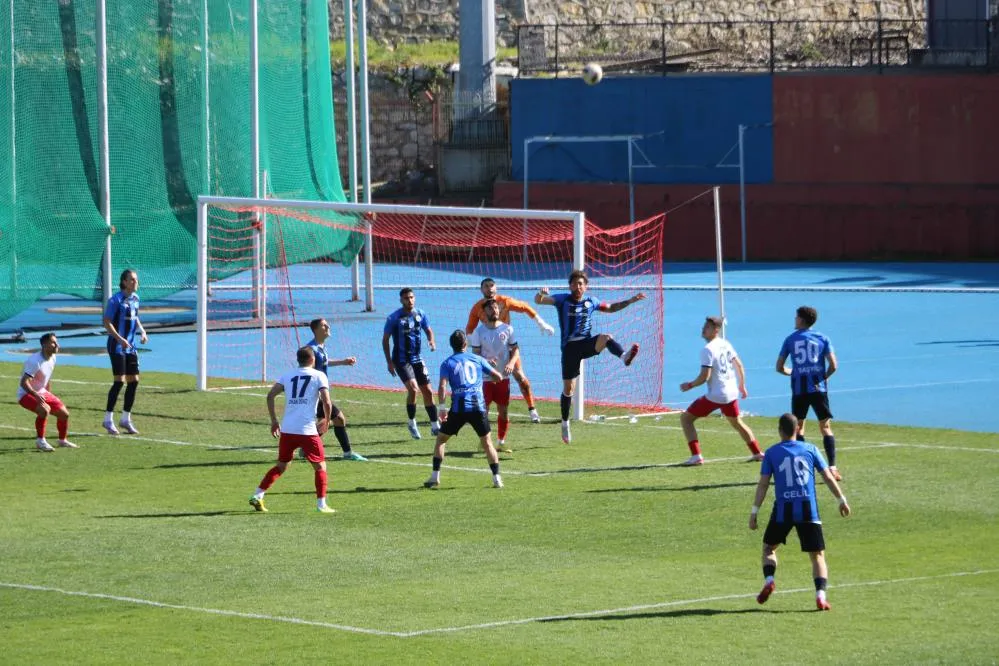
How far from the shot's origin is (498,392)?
20.5 metres

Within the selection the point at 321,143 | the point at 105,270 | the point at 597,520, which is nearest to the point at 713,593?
the point at 597,520

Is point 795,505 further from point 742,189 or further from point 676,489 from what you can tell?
point 742,189

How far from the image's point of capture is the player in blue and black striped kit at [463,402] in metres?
17.7

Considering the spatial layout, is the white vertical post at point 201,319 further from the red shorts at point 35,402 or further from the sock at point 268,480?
the sock at point 268,480

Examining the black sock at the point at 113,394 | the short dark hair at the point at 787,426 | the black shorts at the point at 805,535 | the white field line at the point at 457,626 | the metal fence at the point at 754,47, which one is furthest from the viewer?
the metal fence at the point at 754,47

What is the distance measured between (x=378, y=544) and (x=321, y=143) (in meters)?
26.2

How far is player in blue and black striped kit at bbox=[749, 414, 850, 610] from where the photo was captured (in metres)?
12.4

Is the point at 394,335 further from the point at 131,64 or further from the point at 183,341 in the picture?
the point at 131,64

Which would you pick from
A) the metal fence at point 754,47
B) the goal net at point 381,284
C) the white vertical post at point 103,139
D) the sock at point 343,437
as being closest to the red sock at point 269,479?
the sock at point 343,437

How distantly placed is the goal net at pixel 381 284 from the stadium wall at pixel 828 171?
176 cm

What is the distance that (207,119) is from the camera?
1465 inches

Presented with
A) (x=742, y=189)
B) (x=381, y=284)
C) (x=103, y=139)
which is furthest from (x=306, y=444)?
(x=742, y=189)

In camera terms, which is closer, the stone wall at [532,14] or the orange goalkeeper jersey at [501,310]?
the orange goalkeeper jersey at [501,310]

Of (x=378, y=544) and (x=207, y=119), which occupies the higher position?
(x=207, y=119)
